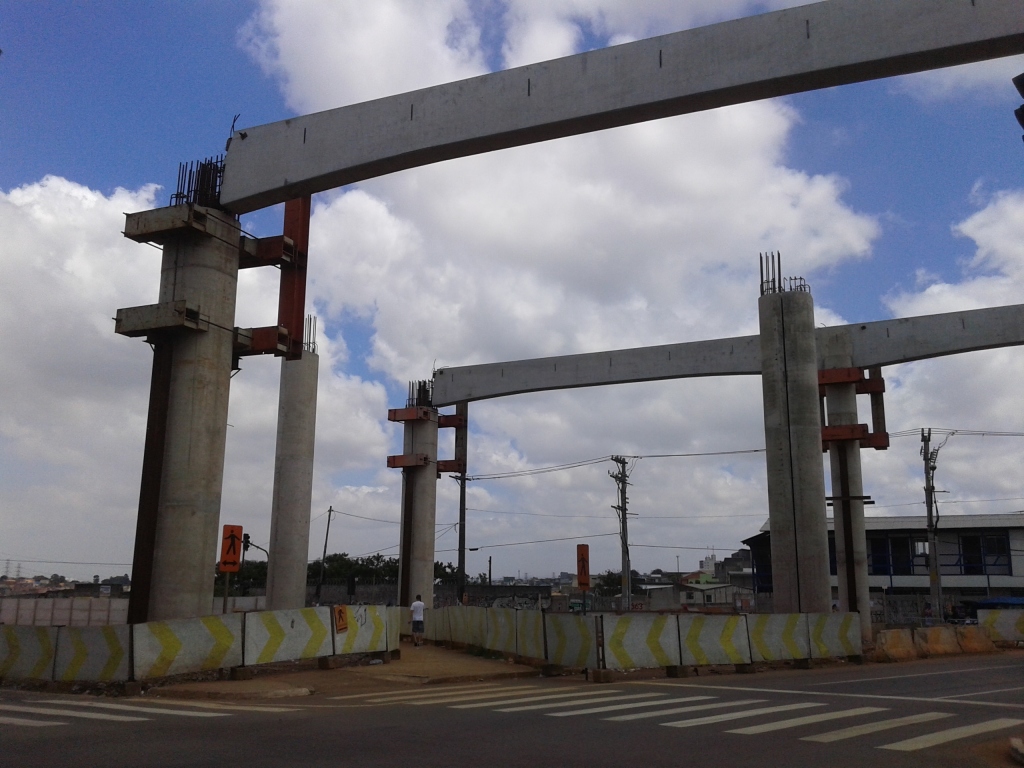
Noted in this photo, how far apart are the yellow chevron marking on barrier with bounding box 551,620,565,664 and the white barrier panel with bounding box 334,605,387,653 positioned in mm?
4560

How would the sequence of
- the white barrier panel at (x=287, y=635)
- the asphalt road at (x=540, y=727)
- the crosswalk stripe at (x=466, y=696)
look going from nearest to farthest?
the asphalt road at (x=540, y=727)
the crosswalk stripe at (x=466, y=696)
the white barrier panel at (x=287, y=635)

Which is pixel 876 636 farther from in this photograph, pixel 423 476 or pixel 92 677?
pixel 423 476

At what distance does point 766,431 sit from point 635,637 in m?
12.8

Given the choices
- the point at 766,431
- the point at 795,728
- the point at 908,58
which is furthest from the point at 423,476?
the point at 795,728

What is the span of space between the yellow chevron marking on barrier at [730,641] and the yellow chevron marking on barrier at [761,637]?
676 millimetres

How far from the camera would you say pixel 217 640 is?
1678 centimetres

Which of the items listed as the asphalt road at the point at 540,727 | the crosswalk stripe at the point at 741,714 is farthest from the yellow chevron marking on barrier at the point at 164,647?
the crosswalk stripe at the point at 741,714

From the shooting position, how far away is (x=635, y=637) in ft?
61.1

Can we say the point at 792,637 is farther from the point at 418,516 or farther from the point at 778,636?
the point at 418,516

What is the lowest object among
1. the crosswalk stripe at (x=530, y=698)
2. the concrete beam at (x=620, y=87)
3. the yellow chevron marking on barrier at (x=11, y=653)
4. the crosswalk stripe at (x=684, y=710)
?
the crosswalk stripe at (x=530, y=698)

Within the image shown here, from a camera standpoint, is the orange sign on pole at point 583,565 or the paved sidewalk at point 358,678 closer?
the paved sidewalk at point 358,678

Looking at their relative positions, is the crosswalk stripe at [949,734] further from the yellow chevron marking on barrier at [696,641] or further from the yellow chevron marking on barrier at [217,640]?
the yellow chevron marking on barrier at [217,640]

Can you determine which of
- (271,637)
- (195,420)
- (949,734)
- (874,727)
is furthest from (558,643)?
(195,420)

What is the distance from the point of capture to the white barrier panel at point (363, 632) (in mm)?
20016
